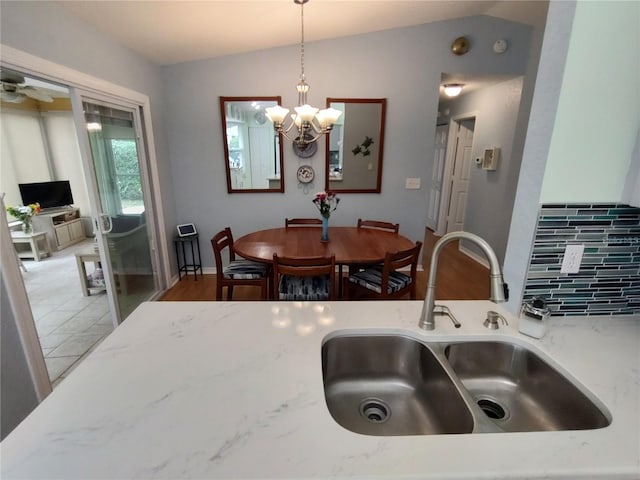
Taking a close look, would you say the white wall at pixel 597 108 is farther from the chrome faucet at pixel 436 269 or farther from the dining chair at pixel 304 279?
the dining chair at pixel 304 279

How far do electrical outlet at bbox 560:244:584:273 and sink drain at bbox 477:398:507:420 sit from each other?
0.55 meters

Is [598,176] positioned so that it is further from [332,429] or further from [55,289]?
[55,289]

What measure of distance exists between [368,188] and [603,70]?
2.78 meters

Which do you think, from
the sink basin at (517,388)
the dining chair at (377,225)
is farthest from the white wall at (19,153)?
the sink basin at (517,388)

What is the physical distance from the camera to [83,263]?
10.5 ft

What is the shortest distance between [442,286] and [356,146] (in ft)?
6.25

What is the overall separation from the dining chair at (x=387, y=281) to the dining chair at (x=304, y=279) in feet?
0.89

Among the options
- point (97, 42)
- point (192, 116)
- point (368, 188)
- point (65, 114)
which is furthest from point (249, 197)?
point (65, 114)

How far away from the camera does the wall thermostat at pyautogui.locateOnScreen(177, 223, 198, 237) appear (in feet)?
11.9

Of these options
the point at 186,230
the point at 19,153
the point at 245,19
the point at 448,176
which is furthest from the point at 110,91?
the point at 448,176

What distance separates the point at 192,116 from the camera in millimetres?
3467

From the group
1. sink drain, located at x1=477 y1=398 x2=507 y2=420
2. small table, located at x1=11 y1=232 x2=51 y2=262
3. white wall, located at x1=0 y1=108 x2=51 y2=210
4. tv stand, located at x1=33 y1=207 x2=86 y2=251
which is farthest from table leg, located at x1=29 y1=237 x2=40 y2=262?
sink drain, located at x1=477 y1=398 x2=507 y2=420

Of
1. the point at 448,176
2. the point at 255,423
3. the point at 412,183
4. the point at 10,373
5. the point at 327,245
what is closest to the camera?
the point at 255,423

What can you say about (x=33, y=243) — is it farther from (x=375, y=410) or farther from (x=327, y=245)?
(x=375, y=410)
